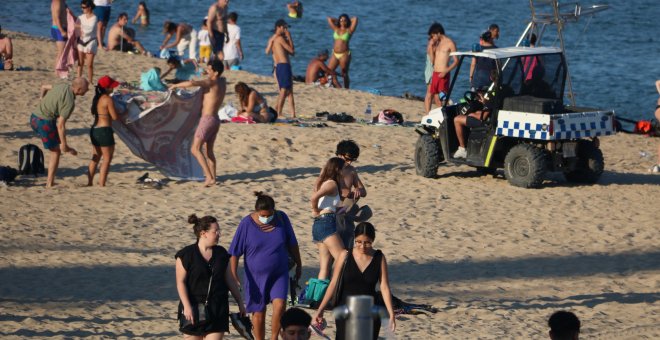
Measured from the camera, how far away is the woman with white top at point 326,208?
1012cm

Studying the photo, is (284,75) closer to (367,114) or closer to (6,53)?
(367,114)

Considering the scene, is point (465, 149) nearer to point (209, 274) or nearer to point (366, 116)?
point (366, 116)

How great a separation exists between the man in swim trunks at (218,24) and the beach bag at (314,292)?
44.4 feet

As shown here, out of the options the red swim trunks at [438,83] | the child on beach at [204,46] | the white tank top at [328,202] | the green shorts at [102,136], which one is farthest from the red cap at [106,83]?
the child on beach at [204,46]

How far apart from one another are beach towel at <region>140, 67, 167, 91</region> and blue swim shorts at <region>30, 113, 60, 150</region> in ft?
21.1

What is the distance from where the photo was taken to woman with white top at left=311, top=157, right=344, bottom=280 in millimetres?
10125

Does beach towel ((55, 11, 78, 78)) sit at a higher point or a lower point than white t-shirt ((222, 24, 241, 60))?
lower

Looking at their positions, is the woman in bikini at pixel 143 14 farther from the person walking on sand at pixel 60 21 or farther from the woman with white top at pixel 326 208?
the woman with white top at pixel 326 208

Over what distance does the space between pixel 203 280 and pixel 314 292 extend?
2218mm

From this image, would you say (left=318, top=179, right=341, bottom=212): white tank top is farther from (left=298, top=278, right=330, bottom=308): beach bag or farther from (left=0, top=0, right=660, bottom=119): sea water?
(left=0, top=0, right=660, bottom=119): sea water

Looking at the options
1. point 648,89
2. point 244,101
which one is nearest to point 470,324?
point 244,101

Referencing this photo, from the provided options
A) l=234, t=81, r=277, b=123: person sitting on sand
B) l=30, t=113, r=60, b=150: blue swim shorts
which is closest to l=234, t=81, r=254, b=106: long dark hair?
l=234, t=81, r=277, b=123: person sitting on sand

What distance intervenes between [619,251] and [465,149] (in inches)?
129

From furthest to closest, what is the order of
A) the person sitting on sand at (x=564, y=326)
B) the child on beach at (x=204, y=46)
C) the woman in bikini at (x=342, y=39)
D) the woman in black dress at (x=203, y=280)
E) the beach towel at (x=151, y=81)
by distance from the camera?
the child on beach at (x=204, y=46), the woman in bikini at (x=342, y=39), the beach towel at (x=151, y=81), the woman in black dress at (x=203, y=280), the person sitting on sand at (x=564, y=326)
